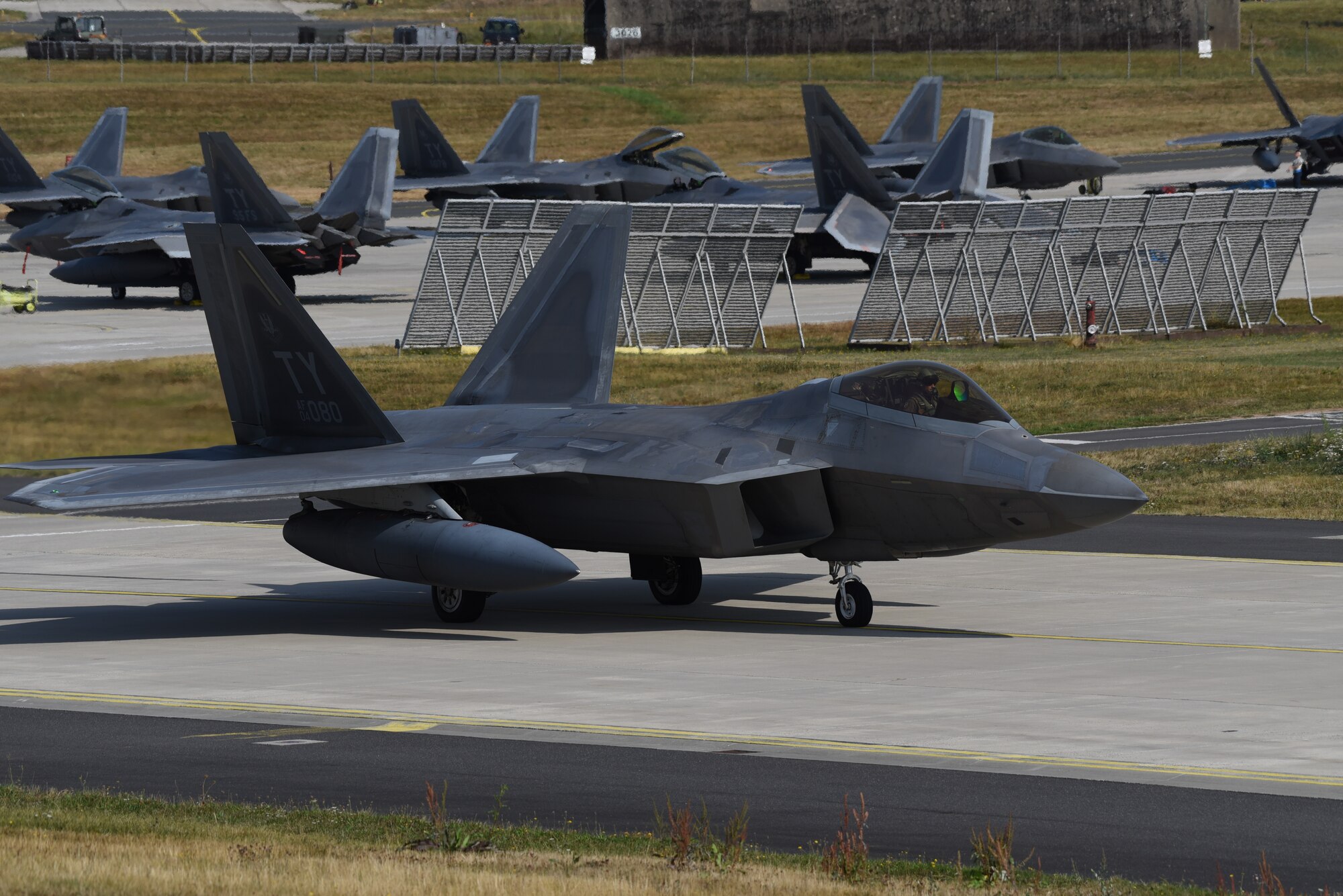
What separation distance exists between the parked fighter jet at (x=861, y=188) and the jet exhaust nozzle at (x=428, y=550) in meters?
38.3

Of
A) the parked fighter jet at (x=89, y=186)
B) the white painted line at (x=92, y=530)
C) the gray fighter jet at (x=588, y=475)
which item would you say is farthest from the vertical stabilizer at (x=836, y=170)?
the gray fighter jet at (x=588, y=475)

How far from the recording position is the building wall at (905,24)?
118625mm

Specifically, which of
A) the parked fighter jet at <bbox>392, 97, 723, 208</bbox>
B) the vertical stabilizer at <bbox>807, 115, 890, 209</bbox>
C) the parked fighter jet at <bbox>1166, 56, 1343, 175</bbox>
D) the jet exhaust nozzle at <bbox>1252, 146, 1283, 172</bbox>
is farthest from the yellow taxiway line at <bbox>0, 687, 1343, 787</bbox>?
the jet exhaust nozzle at <bbox>1252, 146, 1283, 172</bbox>

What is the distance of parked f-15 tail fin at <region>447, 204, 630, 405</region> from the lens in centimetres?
2397

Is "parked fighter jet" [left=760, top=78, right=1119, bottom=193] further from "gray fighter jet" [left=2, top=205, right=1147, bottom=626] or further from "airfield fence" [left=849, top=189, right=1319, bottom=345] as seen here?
"gray fighter jet" [left=2, top=205, right=1147, bottom=626]

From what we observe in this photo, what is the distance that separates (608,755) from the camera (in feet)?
45.6

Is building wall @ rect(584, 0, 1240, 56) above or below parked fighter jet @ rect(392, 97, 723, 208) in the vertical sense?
above

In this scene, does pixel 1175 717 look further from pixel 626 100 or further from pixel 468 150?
pixel 626 100

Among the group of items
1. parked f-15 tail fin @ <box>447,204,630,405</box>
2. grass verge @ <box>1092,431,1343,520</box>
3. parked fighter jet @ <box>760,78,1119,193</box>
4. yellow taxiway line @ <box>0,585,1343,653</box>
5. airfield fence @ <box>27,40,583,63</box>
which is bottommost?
grass verge @ <box>1092,431,1343,520</box>

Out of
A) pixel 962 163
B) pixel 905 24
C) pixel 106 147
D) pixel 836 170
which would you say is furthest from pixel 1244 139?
pixel 106 147

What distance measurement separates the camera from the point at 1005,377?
4066 centimetres

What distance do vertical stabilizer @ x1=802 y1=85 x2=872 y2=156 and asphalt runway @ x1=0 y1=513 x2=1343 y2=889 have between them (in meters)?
37.2

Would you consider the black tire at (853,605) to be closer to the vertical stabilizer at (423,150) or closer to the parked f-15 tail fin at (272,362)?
the parked f-15 tail fin at (272,362)

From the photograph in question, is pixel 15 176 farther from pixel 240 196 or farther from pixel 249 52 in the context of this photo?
pixel 249 52
